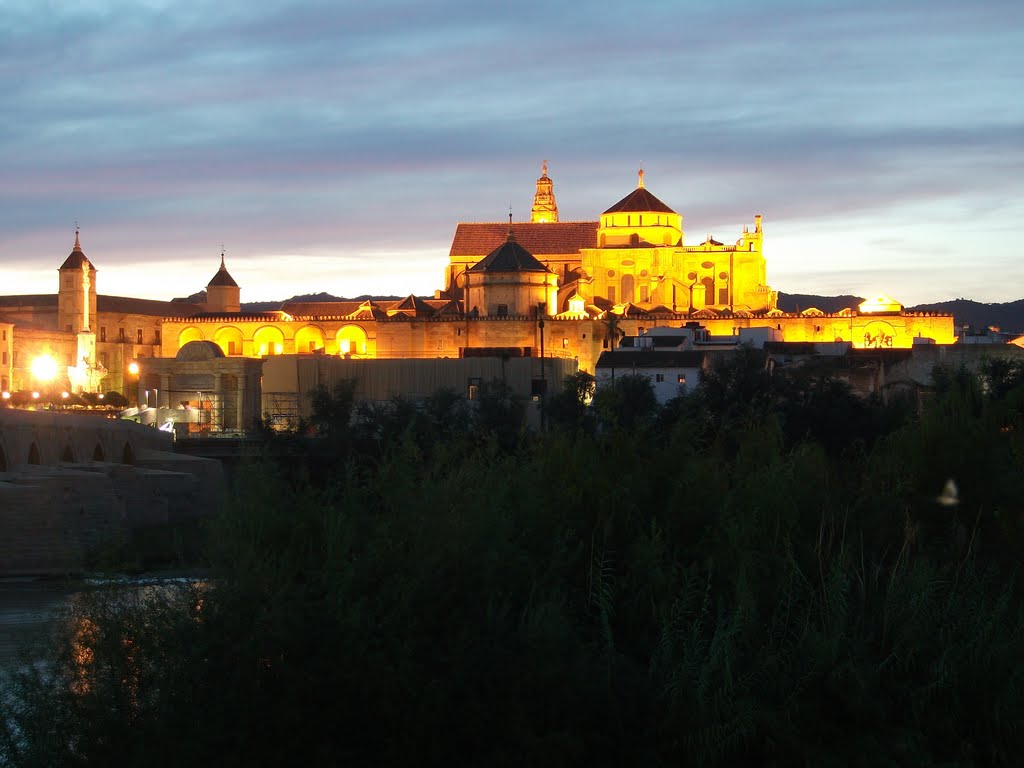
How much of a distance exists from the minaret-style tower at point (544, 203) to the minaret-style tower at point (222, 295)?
51.2ft

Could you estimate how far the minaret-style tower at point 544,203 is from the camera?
271 ft

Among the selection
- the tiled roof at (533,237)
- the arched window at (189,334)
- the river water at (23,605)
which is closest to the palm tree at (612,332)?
the tiled roof at (533,237)

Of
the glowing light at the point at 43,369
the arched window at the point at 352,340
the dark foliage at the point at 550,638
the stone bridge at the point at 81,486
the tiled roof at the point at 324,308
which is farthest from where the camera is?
the tiled roof at the point at 324,308

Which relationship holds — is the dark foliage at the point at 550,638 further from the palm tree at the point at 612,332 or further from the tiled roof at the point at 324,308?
the tiled roof at the point at 324,308

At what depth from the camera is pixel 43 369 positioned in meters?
62.8

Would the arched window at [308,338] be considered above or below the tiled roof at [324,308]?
below

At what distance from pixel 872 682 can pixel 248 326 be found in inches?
2426

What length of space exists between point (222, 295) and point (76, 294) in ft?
26.0

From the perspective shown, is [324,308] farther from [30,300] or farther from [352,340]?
[30,300]

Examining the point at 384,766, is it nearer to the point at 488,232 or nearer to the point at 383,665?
the point at 383,665

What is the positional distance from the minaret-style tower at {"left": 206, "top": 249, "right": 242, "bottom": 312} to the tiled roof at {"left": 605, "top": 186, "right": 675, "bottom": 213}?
59.5 feet

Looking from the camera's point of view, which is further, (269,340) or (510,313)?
(269,340)

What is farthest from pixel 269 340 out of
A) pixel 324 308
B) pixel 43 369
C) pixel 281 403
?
pixel 281 403

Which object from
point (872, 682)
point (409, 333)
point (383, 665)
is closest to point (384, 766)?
point (383, 665)
